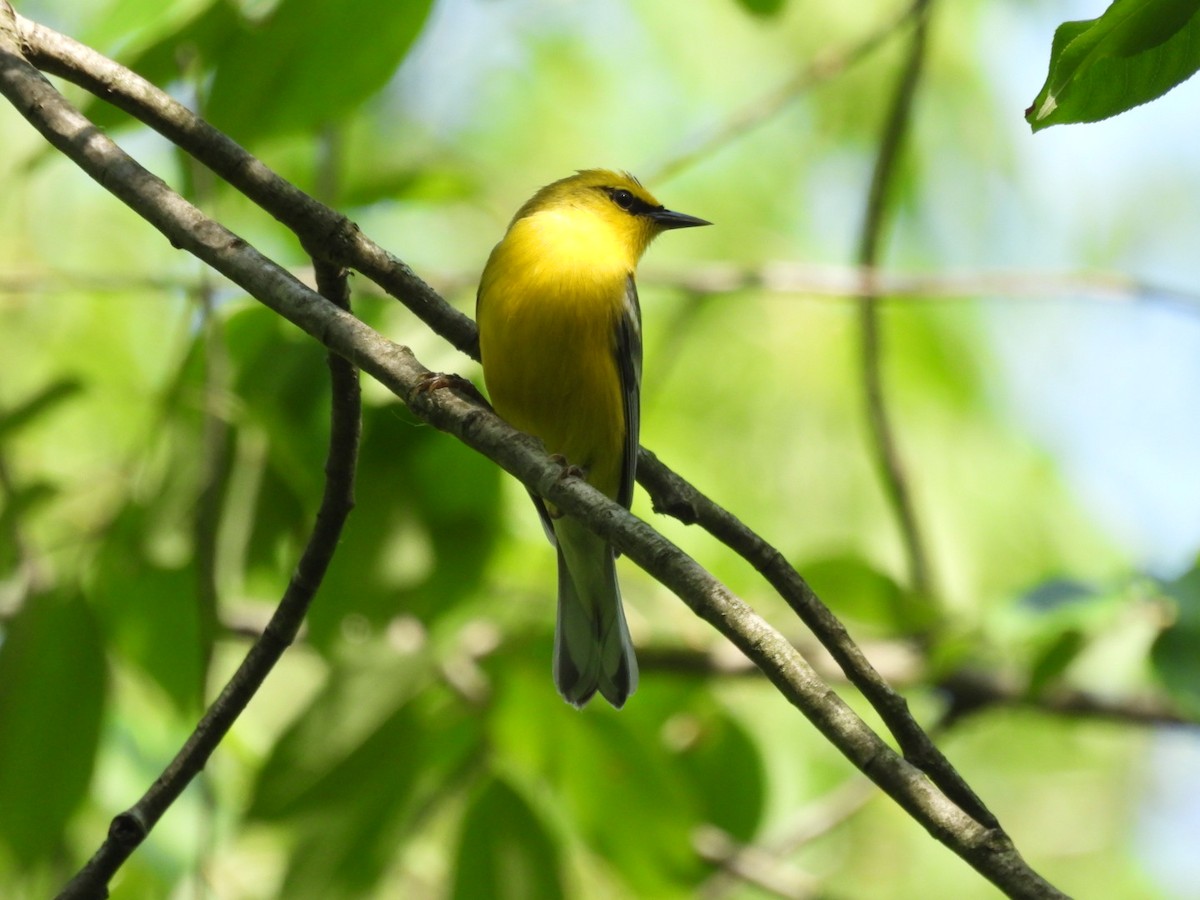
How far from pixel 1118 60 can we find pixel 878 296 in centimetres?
357

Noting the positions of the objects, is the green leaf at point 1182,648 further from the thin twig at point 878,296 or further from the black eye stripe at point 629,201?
the black eye stripe at point 629,201

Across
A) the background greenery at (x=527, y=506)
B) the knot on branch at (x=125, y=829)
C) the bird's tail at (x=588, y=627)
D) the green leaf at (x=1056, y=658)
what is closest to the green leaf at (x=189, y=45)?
the background greenery at (x=527, y=506)

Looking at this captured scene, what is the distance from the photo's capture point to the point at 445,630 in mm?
4023

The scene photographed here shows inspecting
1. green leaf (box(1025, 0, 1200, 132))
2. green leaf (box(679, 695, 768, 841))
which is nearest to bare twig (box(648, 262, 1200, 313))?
green leaf (box(679, 695, 768, 841))

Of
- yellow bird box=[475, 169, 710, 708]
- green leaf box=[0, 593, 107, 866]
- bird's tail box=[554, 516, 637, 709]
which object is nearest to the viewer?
green leaf box=[0, 593, 107, 866]

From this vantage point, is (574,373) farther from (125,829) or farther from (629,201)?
(125,829)

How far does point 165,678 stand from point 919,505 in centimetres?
365

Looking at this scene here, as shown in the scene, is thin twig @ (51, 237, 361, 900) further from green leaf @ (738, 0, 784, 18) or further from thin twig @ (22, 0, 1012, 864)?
green leaf @ (738, 0, 784, 18)

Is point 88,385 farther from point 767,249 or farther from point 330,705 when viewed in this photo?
point 767,249

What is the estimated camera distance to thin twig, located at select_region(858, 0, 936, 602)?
520 cm

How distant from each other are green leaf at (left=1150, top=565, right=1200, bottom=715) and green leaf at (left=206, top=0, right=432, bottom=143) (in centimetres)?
251

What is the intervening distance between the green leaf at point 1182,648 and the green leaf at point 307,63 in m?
2.51

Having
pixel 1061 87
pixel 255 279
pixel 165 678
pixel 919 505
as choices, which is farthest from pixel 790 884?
pixel 1061 87

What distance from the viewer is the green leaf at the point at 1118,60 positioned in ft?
5.76
